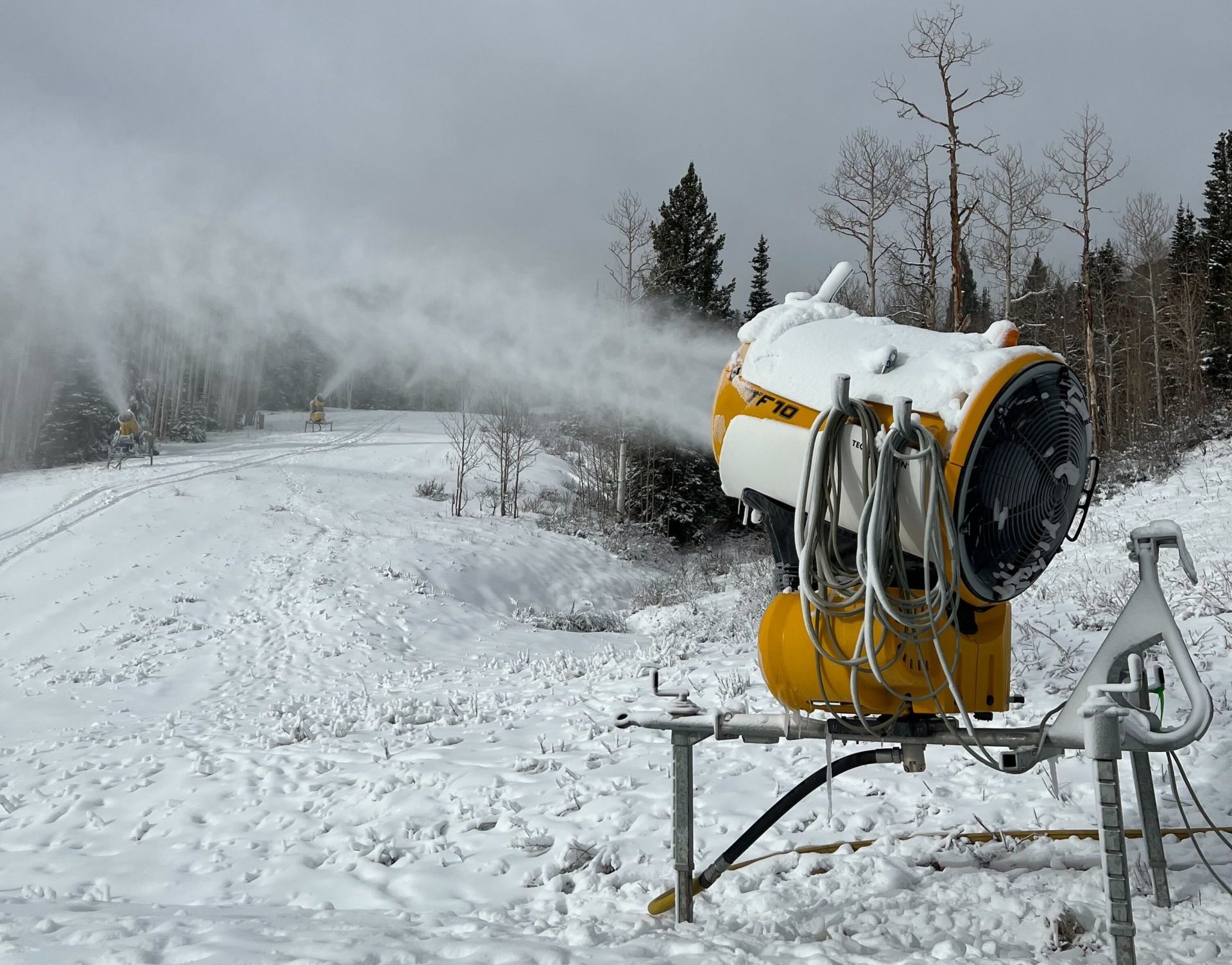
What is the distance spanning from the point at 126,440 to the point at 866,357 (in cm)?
3033

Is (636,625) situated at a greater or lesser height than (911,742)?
lesser

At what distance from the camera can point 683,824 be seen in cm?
306

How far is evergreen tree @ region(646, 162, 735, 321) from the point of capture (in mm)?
29656

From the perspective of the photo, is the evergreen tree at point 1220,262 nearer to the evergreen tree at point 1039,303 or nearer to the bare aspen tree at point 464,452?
the evergreen tree at point 1039,303

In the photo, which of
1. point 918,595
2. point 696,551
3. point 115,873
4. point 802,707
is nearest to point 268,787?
point 115,873

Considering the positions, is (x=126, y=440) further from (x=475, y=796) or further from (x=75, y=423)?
(x=475, y=796)

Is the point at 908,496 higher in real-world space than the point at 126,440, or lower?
lower

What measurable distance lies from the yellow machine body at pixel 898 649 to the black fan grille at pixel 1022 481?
0.04 meters

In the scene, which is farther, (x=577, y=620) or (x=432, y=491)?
(x=432, y=491)

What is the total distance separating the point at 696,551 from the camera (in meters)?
26.4

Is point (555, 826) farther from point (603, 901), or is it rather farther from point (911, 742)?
point (911, 742)

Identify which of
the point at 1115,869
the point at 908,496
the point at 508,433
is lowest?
the point at 1115,869

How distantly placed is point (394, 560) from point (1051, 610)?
42.0ft

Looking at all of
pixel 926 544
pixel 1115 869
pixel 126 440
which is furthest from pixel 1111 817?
pixel 126 440
